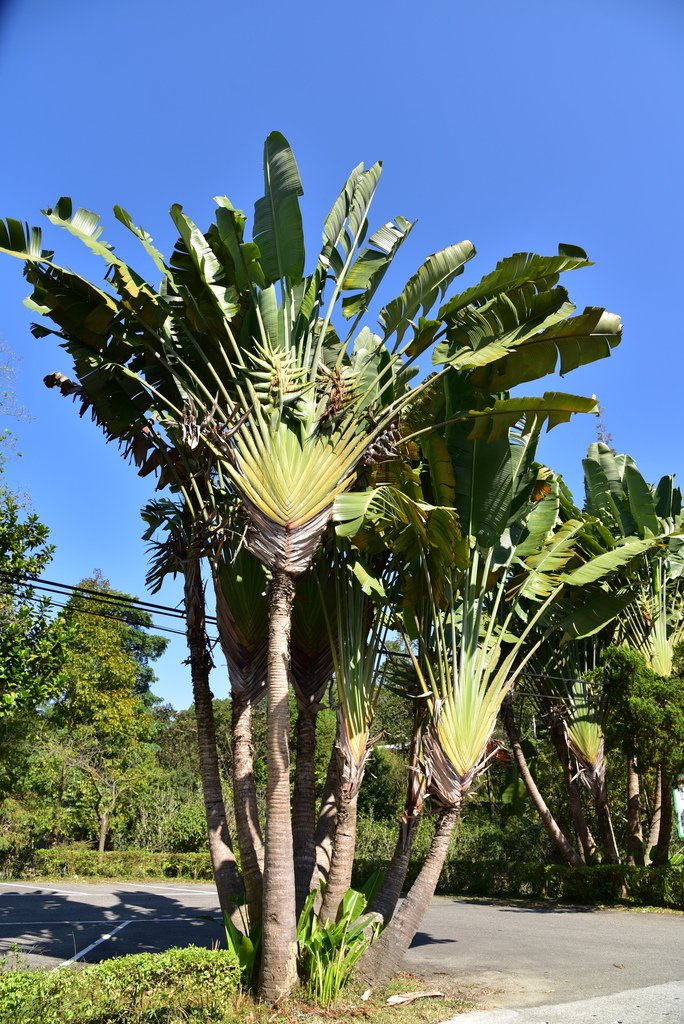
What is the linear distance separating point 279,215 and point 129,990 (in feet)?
24.8

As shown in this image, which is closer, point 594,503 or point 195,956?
point 195,956

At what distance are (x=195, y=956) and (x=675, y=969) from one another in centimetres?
630

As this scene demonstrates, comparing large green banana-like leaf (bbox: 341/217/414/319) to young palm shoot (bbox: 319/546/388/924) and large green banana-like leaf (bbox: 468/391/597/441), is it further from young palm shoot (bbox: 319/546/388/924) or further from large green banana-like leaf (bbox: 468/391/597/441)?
young palm shoot (bbox: 319/546/388/924)

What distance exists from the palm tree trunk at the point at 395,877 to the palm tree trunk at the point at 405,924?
0.36 m

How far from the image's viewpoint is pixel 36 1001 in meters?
5.55

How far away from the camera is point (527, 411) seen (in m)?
8.40

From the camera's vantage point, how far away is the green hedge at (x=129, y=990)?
18.2 ft

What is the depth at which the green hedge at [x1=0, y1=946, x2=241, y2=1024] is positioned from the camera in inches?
218

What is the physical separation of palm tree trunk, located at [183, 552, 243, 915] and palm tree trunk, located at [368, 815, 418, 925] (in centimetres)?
161

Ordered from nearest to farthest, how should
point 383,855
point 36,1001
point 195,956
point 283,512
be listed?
1. point 36,1001
2. point 195,956
3. point 283,512
4. point 383,855

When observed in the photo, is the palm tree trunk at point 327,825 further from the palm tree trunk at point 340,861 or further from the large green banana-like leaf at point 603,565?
the large green banana-like leaf at point 603,565

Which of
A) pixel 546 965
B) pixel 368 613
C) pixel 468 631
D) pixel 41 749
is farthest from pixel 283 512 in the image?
pixel 41 749

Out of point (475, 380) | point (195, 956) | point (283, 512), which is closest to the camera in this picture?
point (195, 956)

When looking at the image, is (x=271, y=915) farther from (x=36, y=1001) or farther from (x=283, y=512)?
(x=283, y=512)
